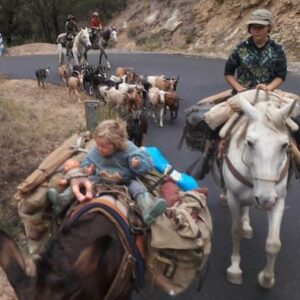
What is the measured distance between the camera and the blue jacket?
461 cm

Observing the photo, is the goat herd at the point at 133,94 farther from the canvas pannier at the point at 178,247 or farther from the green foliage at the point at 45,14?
the green foliage at the point at 45,14

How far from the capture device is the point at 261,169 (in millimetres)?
4434

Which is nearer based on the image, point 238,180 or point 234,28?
point 238,180

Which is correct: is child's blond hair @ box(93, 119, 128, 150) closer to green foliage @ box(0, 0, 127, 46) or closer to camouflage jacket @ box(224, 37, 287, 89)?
camouflage jacket @ box(224, 37, 287, 89)

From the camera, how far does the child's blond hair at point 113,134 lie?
14.7 feet

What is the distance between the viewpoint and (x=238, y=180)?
514 cm

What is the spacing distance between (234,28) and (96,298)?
2286 centimetres

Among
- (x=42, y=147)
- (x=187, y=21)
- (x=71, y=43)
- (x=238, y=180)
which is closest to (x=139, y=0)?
(x=187, y=21)

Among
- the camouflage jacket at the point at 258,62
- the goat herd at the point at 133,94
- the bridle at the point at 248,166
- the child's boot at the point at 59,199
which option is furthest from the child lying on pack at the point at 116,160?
the goat herd at the point at 133,94

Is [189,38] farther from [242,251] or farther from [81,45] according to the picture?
[242,251]

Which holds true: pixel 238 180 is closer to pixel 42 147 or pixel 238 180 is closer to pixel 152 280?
pixel 152 280

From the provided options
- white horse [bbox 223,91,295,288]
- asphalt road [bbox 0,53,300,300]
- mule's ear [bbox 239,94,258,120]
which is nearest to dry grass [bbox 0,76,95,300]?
asphalt road [bbox 0,53,300,300]

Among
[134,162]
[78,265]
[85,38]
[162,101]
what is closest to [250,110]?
[134,162]

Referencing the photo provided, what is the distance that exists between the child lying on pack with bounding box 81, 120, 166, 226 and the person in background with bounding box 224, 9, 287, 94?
1.97 meters
